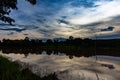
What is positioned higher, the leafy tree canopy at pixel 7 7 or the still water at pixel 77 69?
the leafy tree canopy at pixel 7 7

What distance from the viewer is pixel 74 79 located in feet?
64.4

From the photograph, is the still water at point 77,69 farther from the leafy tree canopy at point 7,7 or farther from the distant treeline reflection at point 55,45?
the distant treeline reflection at point 55,45

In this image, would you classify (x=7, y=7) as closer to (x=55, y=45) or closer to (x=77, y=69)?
(x=77, y=69)

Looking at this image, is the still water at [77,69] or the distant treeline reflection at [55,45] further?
the distant treeline reflection at [55,45]

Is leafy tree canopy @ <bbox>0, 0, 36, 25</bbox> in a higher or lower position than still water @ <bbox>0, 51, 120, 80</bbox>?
higher

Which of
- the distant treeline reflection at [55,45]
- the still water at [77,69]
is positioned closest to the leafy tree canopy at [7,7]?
the still water at [77,69]

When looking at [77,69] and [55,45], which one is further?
[55,45]

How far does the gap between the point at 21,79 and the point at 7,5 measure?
355 inches

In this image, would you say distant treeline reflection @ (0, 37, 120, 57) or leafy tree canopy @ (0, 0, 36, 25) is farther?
distant treeline reflection @ (0, 37, 120, 57)

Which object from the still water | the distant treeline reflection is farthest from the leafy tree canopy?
the distant treeline reflection

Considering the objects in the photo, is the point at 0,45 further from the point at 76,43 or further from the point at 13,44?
the point at 76,43

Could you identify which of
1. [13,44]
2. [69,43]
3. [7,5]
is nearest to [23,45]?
[13,44]

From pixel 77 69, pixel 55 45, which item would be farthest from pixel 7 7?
pixel 55 45

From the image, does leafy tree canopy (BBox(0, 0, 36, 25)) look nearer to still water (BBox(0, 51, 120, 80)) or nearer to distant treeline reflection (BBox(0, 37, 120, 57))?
still water (BBox(0, 51, 120, 80))
